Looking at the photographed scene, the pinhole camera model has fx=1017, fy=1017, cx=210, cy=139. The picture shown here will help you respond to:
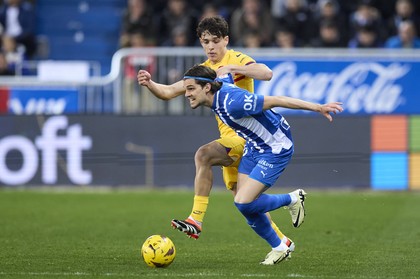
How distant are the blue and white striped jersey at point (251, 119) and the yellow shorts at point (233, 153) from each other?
12.9 inches

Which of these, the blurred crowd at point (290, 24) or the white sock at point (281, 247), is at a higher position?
the blurred crowd at point (290, 24)

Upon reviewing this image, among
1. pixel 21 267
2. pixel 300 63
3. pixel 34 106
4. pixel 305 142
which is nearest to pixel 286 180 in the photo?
pixel 305 142

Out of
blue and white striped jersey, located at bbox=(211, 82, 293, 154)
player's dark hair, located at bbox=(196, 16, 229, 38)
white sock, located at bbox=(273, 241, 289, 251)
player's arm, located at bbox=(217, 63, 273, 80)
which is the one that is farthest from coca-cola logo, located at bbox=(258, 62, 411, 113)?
white sock, located at bbox=(273, 241, 289, 251)

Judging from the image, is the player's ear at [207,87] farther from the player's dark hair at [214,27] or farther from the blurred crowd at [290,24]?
the blurred crowd at [290,24]

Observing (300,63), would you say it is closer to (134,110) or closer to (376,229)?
(134,110)

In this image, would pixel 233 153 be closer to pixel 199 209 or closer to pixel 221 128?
pixel 221 128

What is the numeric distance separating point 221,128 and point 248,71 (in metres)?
0.74

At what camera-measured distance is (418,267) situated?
30.3 ft

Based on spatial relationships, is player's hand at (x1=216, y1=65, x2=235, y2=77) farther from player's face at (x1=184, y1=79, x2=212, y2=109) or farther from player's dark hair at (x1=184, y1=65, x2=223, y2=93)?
player's face at (x1=184, y1=79, x2=212, y2=109)

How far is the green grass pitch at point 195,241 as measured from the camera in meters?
9.05

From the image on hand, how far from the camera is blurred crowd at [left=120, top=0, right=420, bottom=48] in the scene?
1880 cm

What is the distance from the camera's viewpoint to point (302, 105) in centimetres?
882

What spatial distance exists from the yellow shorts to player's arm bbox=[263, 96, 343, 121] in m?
0.95

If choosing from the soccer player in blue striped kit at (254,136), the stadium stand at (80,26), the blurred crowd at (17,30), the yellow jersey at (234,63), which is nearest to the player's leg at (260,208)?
the soccer player in blue striped kit at (254,136)
